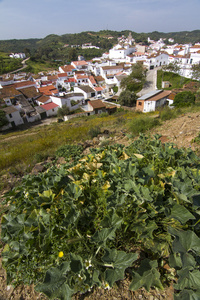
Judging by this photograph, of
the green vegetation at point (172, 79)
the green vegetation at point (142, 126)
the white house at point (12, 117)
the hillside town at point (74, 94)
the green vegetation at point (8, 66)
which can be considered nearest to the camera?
the green vegetation at point (142, 126)

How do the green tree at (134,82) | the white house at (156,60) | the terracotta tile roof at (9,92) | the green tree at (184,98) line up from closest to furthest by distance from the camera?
the green tree at (184,98), the terracotta tile roof at (9,92), the green tree at (134,82), the white house at (156,60)

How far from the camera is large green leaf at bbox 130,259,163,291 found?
112 centimetres

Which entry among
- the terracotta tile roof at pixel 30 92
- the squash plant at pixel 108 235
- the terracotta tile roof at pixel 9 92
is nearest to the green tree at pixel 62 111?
the terracotta tile roof at pixel 30 92

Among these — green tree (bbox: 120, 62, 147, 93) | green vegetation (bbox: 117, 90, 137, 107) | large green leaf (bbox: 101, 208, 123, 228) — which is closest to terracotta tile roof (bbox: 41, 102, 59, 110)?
green vegetation (bbox: 117, 90, 137, 107)

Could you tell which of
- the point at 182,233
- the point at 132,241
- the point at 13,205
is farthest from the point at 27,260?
the point at 182,233

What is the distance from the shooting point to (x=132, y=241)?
Result: 5.03 ft

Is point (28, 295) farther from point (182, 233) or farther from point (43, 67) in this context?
point (43, 67)

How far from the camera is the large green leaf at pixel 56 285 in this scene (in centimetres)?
101

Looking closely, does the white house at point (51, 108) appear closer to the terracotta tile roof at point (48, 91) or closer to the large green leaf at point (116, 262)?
the terracotta tile roof at point (48, 91)

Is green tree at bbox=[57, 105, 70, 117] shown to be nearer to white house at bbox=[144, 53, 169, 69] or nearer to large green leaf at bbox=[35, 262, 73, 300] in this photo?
large green leaf at bbox=[35, 262, 73, 300]

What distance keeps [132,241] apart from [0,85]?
4714 cm

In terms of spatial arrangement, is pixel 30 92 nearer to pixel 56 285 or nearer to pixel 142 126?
pixel 142 126

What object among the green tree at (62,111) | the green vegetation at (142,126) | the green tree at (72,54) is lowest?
the green tree at (62,111)

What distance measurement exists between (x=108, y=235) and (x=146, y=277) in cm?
40
